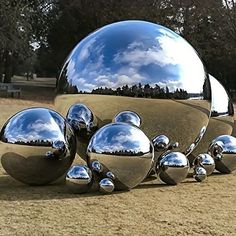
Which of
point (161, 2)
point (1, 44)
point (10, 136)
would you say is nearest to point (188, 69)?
point (10, 136)

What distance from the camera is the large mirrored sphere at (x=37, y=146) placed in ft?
26.1

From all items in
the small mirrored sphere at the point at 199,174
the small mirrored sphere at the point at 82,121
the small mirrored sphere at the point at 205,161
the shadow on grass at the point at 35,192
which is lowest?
the shadow on grass at the point at 35,192

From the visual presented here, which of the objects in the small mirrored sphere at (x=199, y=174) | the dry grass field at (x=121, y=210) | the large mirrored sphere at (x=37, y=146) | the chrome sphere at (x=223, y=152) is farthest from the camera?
the chrome sphere at (x=223, y=152)

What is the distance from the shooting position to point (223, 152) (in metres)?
9.79

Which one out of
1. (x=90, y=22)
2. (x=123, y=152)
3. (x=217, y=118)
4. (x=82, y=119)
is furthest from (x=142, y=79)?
(x=90, y=22)

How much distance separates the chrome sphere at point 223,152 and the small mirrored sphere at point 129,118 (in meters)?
2.03

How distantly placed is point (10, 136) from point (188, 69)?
132 inches

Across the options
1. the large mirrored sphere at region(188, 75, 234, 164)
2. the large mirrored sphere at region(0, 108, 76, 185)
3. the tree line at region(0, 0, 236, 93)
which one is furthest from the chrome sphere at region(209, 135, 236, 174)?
the tree line at region(0, 0, 236, 93)

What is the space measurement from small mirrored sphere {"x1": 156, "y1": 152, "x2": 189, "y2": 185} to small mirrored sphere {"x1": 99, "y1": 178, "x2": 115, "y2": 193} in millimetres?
1059

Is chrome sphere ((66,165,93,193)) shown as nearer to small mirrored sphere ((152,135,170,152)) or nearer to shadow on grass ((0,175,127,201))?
shadow on grass ((0,175,127,201))

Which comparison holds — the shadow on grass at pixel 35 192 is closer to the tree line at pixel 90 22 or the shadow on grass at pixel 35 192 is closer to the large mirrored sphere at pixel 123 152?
the large mirrored sphere at pixel 123 152

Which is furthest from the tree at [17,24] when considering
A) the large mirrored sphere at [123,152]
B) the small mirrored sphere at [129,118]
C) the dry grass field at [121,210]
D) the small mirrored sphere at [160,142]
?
the large mirrored sphere at [123,152]

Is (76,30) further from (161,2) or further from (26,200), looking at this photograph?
(26,200)

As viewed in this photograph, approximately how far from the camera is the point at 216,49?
4641cm
